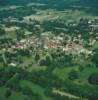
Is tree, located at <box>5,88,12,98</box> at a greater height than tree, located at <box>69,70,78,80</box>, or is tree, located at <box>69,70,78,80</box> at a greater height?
tree, located at <box>5,88,12,98</box>

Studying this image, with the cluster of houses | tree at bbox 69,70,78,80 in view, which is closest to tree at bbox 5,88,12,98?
tree at bbox 69,70,78,80

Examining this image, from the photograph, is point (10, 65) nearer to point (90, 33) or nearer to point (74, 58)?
point (74, 58)

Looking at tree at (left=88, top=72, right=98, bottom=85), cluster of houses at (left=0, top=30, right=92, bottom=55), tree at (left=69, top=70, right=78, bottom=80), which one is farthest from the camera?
cluster of houses at (left=0, top=30, right=92, bottom=55)

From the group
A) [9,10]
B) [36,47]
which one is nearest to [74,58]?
[36,47]

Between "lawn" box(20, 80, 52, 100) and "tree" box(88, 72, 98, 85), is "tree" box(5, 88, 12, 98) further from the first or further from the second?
"tree" box(88, 72, 98, 85)

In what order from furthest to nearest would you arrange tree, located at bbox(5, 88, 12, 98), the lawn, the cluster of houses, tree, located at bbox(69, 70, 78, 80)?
the cluster of houses → tree, located at bbox(69, 70, 78, 80) → the lawn → tree, located at bbox(5, 88, 12, 98)

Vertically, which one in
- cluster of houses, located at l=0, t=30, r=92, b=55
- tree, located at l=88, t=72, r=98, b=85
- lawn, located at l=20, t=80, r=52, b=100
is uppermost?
lawn, located at l=20, t=80, r=52, b=100

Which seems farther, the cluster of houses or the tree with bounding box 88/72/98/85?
the cluster of houses

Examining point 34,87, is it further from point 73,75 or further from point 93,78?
point 93,78

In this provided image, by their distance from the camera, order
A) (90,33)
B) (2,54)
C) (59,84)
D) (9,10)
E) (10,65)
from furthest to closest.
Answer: (9,10) < (90,33) < (2,54) < (10,65) < (59,84)

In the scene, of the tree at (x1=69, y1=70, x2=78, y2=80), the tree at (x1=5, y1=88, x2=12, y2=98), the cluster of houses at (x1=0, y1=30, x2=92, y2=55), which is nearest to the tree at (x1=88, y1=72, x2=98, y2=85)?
the tree at (x1=69, y1=70, x2=78, y2=80)

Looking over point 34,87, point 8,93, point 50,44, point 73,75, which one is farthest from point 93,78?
point 50,44
